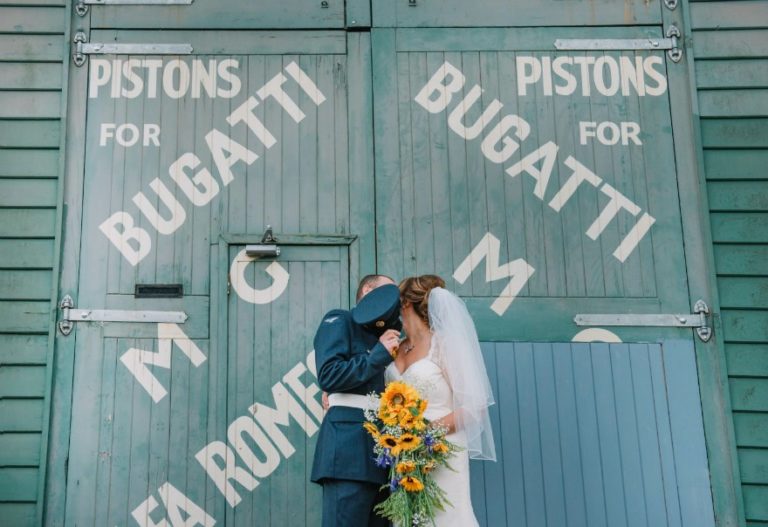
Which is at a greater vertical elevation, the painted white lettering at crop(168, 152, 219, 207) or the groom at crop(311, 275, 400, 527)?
the painted white lettering at crop(168, 152, 219, 207)

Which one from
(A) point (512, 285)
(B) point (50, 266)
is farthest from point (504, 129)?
(B) point (50, 266)

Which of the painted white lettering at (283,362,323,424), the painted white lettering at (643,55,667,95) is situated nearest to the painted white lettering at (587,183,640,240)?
the painted white lettering at (643,55,667,95)

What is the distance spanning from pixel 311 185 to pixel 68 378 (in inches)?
67.5

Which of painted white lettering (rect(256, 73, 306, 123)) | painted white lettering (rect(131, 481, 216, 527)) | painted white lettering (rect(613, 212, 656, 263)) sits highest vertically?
painted white lettering (rect(256, 73, 306, 123))

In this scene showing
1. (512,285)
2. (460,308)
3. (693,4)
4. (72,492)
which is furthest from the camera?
(693,4)

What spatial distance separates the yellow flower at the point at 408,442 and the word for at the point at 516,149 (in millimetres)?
1830

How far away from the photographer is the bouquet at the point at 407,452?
381 centimetres

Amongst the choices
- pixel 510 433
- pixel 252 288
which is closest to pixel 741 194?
pixel 510 433

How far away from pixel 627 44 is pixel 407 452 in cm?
292

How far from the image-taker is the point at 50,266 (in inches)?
190

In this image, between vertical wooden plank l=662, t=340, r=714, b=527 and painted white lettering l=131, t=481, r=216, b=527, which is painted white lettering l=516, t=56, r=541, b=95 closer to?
vertical wooden plank l=662, t=340, r=714, b=527

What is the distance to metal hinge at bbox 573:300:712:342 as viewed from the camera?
4879 mm

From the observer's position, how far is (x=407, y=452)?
3863 millimetres

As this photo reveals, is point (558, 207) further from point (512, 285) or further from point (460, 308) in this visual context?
point (460, 308)
